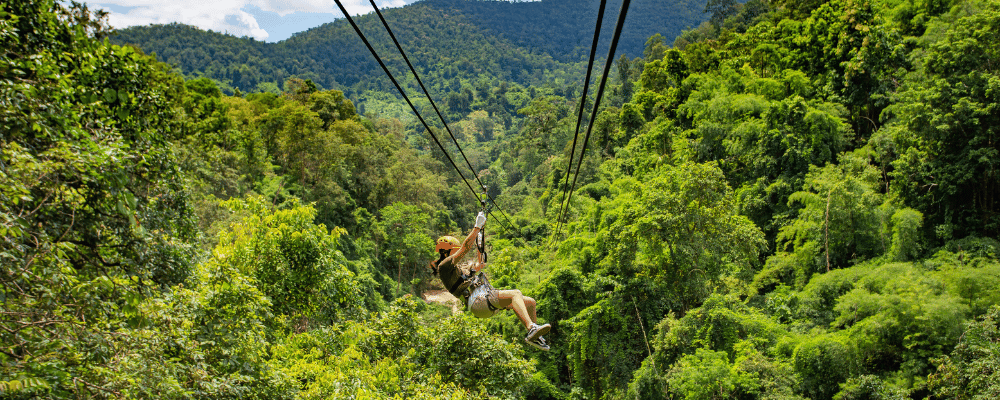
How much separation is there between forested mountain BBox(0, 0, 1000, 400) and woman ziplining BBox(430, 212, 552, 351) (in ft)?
5.39

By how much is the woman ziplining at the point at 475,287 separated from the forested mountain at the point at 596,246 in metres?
1.64

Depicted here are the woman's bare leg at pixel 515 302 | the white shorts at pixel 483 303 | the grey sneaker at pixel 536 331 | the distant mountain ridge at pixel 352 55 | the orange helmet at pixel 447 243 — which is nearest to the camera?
the grey sneaker at pixel 536 331

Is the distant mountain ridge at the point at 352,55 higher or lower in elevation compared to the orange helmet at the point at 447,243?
higher

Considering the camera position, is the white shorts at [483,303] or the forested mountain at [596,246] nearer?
the forested mountain at [596,246]

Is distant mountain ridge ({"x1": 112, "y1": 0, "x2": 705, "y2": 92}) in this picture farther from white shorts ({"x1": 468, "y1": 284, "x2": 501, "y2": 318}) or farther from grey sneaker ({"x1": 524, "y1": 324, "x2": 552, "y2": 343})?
grey sneaker ({"x1": 524, "y1": 324, "x2": 552, "y2": 343})

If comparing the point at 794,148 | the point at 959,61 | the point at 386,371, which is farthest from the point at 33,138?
the point at 794,148

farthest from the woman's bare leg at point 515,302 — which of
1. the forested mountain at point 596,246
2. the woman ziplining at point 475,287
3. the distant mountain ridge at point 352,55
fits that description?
the distant mountain ridge at point 352,55

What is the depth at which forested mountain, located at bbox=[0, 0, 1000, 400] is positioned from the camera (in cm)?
468

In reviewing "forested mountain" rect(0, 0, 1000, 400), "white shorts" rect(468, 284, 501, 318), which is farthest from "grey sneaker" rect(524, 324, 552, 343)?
"forested mountain" rect(0, 0, 1000, 400)

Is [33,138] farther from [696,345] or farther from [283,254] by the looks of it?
[696,345]

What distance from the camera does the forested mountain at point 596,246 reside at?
468 centimetres

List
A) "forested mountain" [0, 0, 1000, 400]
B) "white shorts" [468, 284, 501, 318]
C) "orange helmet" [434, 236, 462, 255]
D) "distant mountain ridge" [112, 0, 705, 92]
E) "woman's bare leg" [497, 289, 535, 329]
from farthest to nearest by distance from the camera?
"distant mountain ridge" [112, 0, 705, 92], "orange helmet" [434, 236, 462, 255], "white shorts" [468, 284, 501, 318], "woman's bare leg" [497, 289, 535, 329], "forested mountain" [0, 0, 1000, 400]

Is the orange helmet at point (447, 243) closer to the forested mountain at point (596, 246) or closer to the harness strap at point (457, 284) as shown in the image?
the harness strap at point (457, 284)

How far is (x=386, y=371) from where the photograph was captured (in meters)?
9.06
